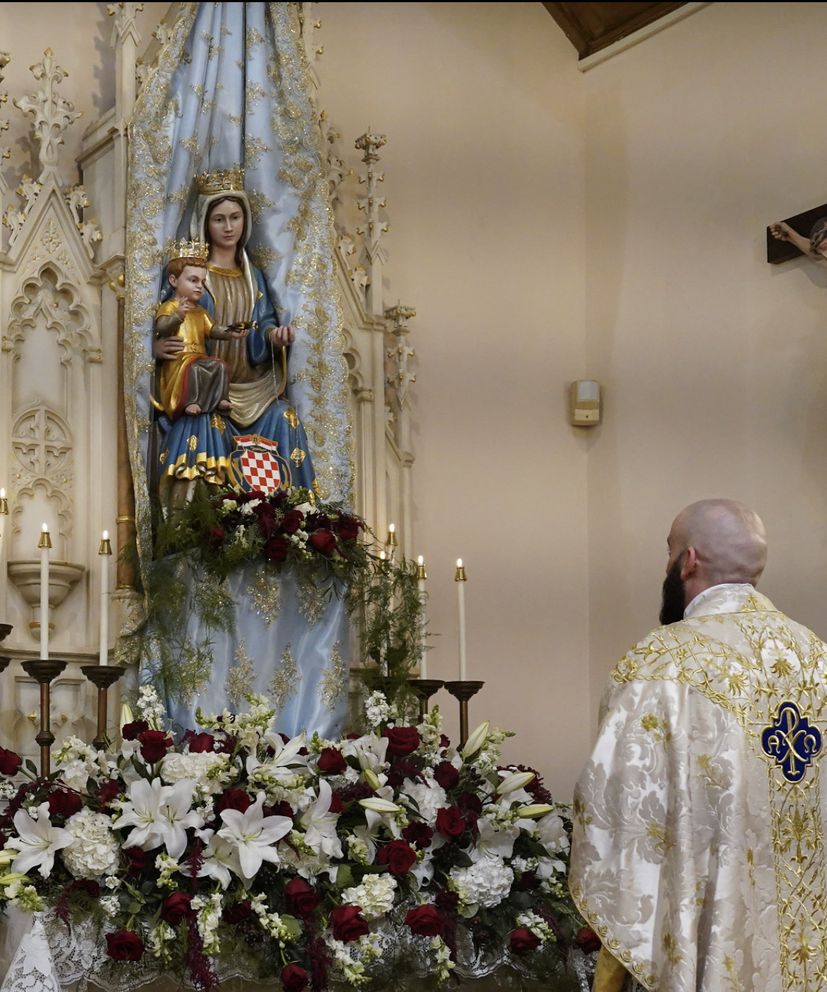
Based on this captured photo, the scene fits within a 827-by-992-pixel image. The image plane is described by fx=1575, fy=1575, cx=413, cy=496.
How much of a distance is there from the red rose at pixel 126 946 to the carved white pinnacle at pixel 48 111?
9.75 ft

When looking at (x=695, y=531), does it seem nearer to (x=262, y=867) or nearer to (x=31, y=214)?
(x=262, y=867)

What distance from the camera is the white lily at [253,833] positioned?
11.9 ft

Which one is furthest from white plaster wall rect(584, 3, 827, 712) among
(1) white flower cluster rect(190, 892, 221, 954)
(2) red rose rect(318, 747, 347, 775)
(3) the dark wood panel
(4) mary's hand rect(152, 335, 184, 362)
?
(1) white flower cluster rect(190, 892, 221, 954)

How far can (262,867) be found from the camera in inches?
147

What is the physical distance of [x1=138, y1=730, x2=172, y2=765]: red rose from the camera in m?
3.75

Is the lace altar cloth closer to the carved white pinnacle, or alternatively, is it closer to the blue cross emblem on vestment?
the blue cross emblem on vestment

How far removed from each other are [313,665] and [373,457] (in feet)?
3.89

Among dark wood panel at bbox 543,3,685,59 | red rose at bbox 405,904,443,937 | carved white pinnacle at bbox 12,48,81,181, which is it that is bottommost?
red rose at bbox 405,904,443,937

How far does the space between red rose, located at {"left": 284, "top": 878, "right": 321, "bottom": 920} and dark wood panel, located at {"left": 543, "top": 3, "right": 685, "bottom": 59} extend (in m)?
4.88

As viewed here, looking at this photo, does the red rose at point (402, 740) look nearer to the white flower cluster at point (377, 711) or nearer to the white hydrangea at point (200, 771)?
the white flower cluster at point (377, 711)

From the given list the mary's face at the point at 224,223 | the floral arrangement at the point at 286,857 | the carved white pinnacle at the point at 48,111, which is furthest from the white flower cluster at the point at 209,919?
the carved white pinnacle at the point at 48,111

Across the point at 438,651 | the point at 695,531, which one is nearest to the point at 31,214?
the point at 438,651

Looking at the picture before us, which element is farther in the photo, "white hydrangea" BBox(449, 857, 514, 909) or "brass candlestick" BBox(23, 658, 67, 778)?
"brass candlestick" BBox(23, 658, 67, 778)

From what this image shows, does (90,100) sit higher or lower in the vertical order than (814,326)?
higher
